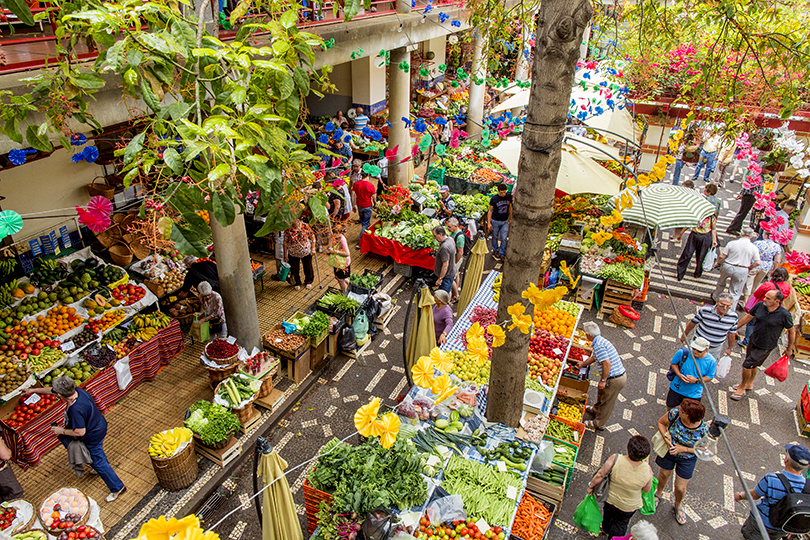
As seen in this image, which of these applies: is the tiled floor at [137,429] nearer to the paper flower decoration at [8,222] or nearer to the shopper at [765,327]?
the paper flower decoration at [8,222]

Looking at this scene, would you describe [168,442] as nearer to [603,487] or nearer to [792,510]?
[603,487]

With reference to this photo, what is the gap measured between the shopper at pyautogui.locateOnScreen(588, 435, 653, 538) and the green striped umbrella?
4931 millimetres

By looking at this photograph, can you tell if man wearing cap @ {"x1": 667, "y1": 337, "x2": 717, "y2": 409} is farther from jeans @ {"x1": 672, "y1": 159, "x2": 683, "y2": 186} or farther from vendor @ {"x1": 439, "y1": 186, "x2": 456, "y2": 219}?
jeans @ {"x1": 672, "y1": 159, "x2": 683, "y2": 186}

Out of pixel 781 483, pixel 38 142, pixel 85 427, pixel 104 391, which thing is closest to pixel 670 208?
pixel 781 483

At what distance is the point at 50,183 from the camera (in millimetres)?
8242

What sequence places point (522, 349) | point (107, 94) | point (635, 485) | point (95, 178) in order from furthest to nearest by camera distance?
point (95, 178) < point (107, 94) < point (635, 485) < point (522, 349)

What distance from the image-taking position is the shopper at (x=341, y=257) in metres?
7.82

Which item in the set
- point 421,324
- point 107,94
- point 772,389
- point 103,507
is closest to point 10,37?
point 107,94

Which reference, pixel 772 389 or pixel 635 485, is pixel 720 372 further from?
pixel 635 485

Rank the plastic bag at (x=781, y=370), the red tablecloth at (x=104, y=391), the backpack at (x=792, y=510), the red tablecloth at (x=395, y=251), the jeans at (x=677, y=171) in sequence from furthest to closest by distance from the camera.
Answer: the jeans at (x=677, y=171)
the red tablecloth at (x=395, y=251)
the plastic bag at (x=781, y=370)
the red tablecloth at (x=104, y=391)
the backpack at (x=792, y=510)

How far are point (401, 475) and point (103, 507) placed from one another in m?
3.58

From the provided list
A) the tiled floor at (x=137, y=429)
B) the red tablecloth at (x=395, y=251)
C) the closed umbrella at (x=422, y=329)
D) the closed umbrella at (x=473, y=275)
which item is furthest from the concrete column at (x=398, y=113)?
the closed umbrella at (x=422, y=329)

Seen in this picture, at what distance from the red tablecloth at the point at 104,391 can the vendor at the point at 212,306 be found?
56 cm

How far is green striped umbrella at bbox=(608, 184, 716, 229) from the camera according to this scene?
8.76m
